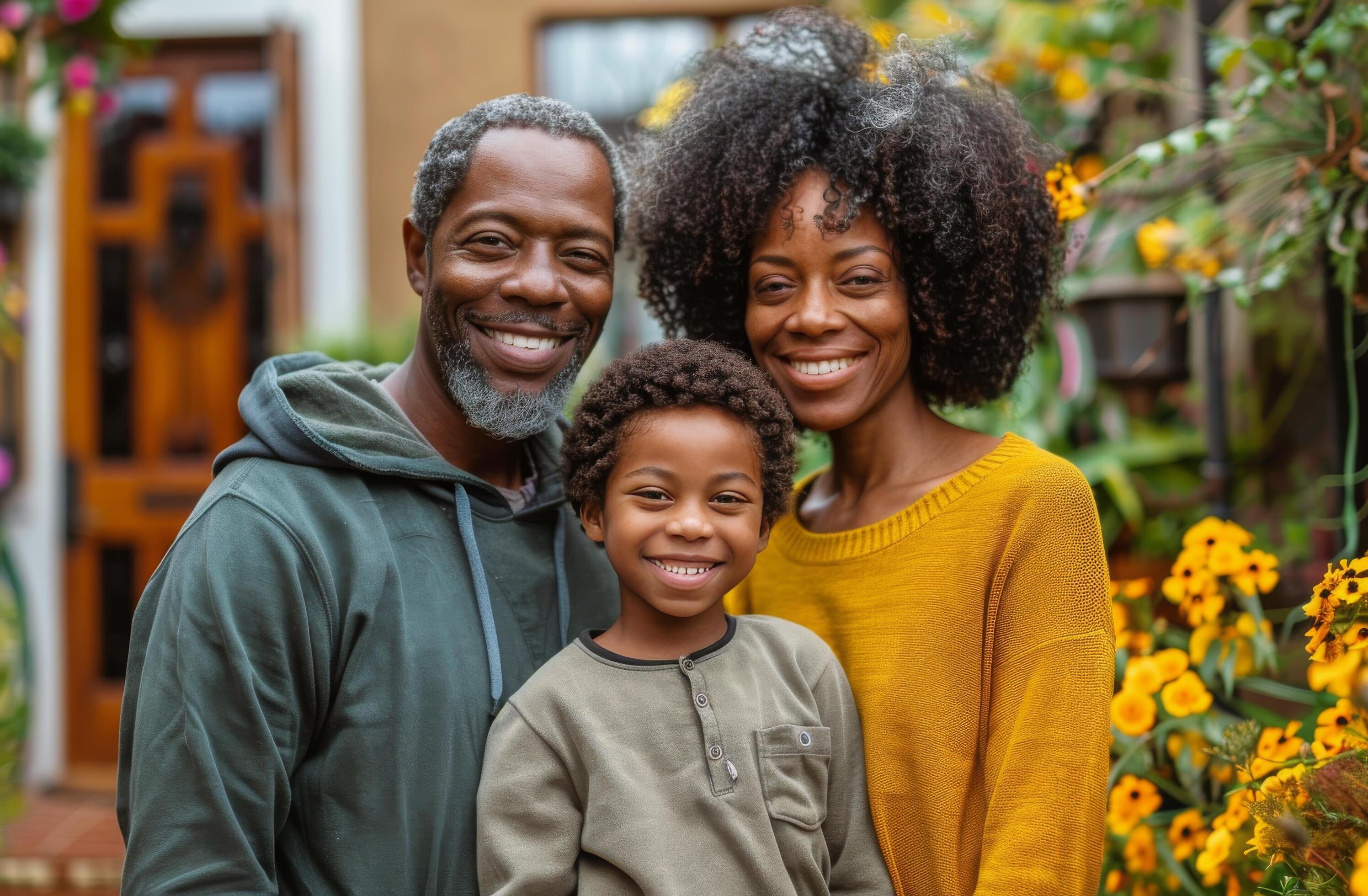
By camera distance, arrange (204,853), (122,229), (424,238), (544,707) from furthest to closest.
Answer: (122,229) → (424,238) → (544,707) → (204,853)

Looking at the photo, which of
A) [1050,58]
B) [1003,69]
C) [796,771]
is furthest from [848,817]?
[1003,69]

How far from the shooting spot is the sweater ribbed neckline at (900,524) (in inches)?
76.5

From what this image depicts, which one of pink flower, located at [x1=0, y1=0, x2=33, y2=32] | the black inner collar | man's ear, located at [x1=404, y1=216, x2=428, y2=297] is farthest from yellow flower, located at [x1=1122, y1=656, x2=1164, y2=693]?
pink flower, located at [x1=0, y1=0, x2=33, y2=32]

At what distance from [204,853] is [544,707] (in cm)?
48

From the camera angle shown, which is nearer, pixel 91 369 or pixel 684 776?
pixel 684 776

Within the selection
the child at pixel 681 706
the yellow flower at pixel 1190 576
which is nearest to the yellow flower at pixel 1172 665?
the yellow flower at pixel 1190 576

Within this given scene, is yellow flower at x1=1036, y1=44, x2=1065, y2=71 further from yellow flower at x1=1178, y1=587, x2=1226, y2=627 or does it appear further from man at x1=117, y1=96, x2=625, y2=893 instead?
man at x1=117, y1=96, x2=625, y2=893

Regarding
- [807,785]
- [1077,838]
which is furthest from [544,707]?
[1077,838]

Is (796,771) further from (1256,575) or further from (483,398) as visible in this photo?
(1256,575)

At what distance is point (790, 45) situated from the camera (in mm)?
2230

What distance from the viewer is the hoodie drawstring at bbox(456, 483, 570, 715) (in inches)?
74.9

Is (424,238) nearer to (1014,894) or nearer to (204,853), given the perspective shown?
(204,853)

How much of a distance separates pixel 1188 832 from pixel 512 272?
162 cm

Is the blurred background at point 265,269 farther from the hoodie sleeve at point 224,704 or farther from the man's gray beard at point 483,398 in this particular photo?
the hoodie sleeve at point 224,704
